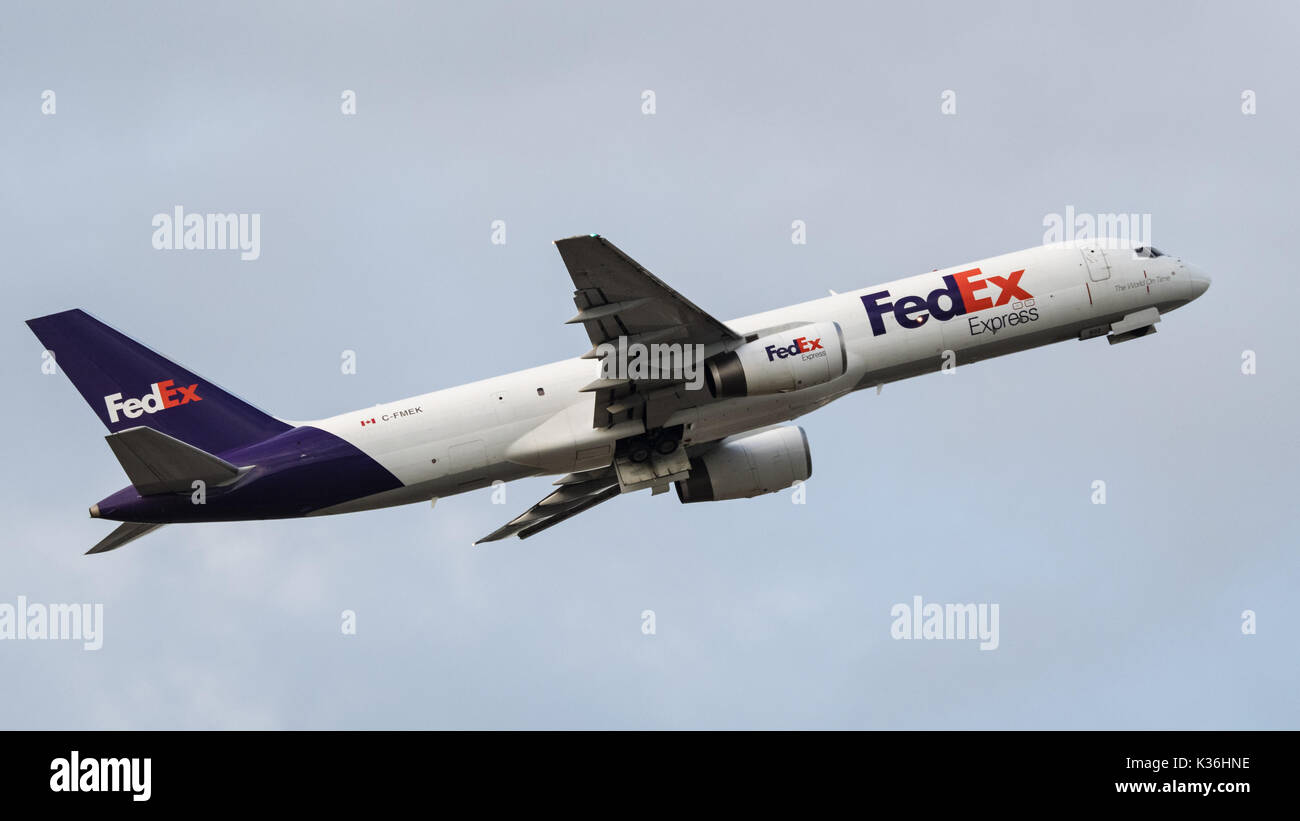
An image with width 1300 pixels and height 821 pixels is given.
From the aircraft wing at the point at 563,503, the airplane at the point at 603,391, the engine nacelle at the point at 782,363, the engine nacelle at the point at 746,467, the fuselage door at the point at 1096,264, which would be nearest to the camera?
the airplane at the point at 603,391

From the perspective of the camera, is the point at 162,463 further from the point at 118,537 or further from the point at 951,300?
the point at 951,300

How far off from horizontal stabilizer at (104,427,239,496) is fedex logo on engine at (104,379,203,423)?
2.73m

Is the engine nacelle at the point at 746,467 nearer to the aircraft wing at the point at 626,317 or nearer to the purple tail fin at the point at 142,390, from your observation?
the aircraft wing at the point at 626,317

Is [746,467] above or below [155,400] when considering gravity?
below

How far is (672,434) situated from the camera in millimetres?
46344

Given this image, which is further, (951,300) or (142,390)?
(951,300)

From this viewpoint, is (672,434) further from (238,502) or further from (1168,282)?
(1168,282)

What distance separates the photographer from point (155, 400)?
45844mm

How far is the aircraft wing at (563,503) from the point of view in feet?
169

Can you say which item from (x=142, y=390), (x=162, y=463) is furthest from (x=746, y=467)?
(x=142, y=390)

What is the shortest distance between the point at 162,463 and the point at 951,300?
24.0 meters

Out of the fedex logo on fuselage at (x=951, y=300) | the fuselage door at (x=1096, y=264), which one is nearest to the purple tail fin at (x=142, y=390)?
the fedex logo on fuselage at (x=951, y=300)

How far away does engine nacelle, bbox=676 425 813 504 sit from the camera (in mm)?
50062

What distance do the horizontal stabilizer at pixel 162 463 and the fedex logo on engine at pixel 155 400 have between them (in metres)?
2.73
